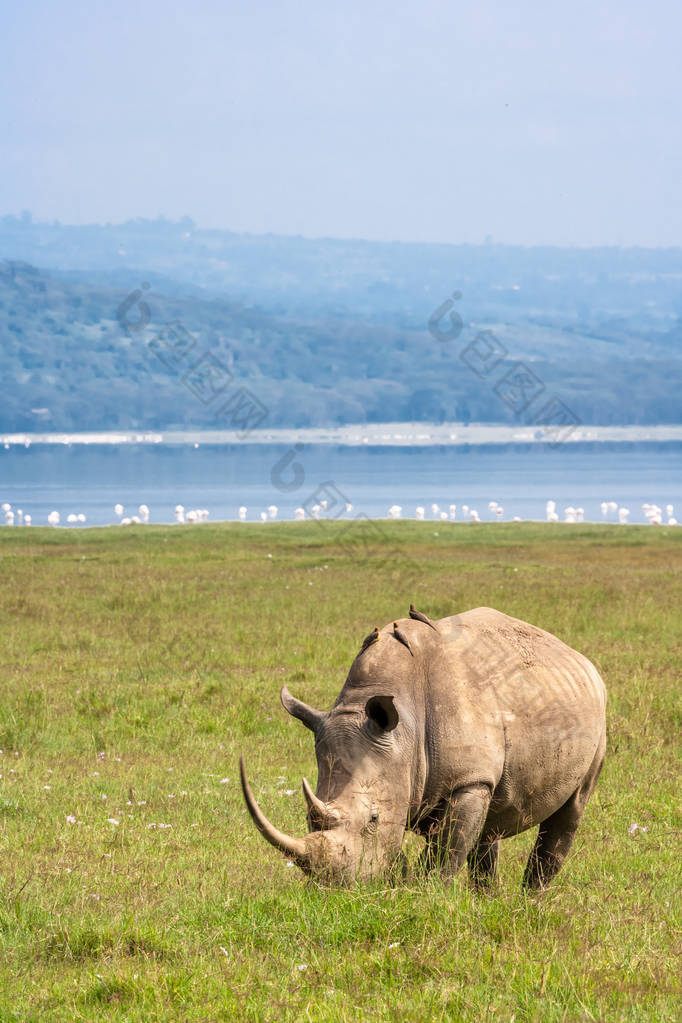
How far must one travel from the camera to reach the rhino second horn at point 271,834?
19.5 ft

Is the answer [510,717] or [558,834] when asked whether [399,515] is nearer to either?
[558,834]

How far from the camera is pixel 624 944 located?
6.48m

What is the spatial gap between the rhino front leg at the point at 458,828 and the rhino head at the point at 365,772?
0.23 meters

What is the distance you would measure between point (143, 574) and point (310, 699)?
15527 mm

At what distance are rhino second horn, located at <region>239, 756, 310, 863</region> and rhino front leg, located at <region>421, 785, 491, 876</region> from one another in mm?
964

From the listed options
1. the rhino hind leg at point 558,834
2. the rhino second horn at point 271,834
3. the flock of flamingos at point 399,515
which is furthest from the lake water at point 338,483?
the rhino second horn at point 271,834

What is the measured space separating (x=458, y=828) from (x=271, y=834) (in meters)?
1.32

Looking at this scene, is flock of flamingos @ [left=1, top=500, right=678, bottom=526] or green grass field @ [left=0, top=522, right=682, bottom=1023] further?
flock of flamingos @ [left=1, top=500, right=678, bottom=526]

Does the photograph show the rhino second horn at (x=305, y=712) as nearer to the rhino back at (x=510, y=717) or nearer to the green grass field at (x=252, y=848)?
the rhino back at (x=510, y=717)

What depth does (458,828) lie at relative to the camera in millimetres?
6902

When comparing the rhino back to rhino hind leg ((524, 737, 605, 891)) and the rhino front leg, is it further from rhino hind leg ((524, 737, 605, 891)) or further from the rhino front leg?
rhino hind leg ((524, 737, 605, 891))

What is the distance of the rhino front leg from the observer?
689 cm

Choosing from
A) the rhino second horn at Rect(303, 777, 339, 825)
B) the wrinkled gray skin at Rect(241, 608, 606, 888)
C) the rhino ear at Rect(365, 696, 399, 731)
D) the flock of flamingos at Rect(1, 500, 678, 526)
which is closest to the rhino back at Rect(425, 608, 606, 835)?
the wrinkled gray skin at Rect(241, 608, 606, 888)

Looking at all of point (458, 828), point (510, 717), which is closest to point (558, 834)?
point (510, 717)
